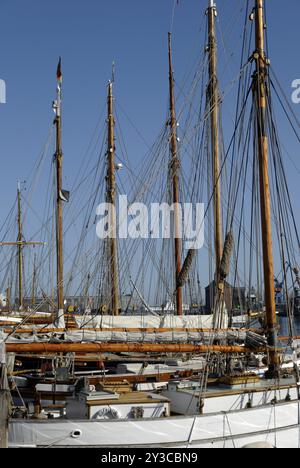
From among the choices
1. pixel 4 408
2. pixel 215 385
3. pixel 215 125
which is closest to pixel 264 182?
pixel 215 385

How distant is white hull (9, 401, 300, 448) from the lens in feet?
50.4

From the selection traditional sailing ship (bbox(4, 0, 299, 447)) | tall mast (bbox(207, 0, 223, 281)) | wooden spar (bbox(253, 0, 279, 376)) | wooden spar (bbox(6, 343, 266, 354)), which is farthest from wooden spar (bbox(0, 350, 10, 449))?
tall mast (bbox(207, 0, 223, 281))

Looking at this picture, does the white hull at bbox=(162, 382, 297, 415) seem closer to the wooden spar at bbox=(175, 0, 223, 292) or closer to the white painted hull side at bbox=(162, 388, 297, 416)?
the white painted hull side at bbox=(162, 388, 297, 416)

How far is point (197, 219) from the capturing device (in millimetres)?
34812

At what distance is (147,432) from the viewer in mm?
15633

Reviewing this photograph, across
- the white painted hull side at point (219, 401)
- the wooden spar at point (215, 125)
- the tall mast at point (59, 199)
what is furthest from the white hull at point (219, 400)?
the tall mast at point (59, 199)

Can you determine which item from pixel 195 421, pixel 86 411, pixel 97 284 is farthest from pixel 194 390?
pixel 97 284

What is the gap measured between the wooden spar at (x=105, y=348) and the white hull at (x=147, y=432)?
3.08 meters

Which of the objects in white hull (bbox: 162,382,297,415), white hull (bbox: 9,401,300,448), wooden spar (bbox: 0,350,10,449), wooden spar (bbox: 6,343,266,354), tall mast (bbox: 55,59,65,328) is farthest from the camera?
tall mast (bbox: 55,59,65,328)

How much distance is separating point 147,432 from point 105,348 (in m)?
4.25

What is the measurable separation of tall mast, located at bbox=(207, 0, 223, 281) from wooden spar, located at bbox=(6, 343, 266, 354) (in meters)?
6.06

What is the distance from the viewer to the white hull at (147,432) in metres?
15.4

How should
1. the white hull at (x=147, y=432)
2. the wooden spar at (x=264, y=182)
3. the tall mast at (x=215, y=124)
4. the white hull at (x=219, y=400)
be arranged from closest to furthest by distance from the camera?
1. the white hull at (x=147, y=432)
2. the white hull at (x=219, y=400)
3. the wooden spar at (x=264, y=182)
4. the tall mast at (x=215, y=124)

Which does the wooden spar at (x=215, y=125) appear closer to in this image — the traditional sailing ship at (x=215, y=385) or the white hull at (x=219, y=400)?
the traditional sailing ship at (x=215, y=385)
